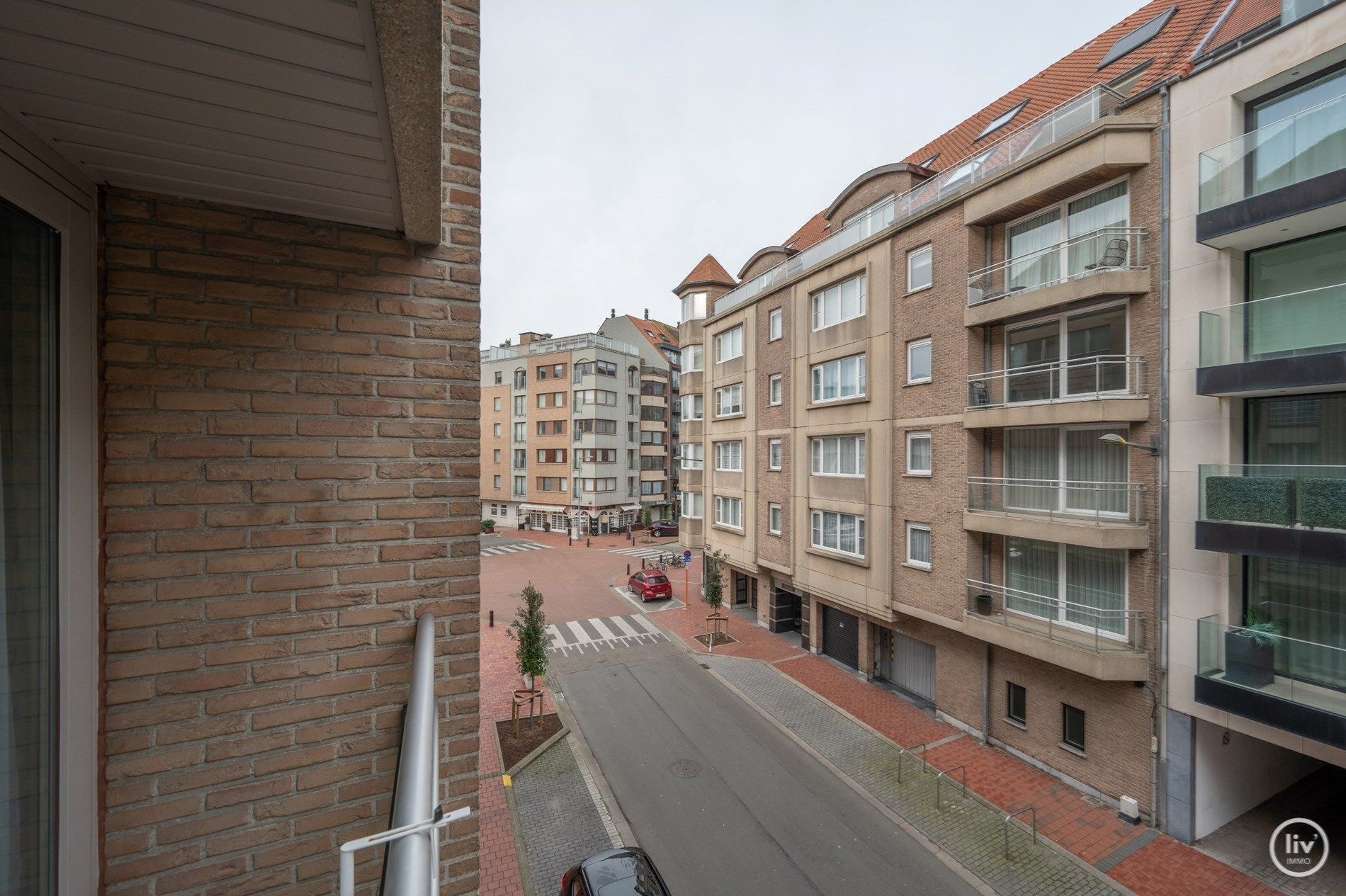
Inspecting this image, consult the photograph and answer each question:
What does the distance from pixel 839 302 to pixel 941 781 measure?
11.8 metres

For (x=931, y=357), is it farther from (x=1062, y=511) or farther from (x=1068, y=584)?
(x=1068, y=584)

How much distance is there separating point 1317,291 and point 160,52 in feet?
39.1

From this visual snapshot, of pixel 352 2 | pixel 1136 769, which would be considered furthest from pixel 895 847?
pixel 352 2

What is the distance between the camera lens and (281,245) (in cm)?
249

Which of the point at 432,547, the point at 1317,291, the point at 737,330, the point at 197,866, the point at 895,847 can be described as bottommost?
the point at 895,847

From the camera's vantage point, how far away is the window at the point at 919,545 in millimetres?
13234

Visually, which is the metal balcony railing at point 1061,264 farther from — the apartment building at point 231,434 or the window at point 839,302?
the apartment building at point 231,434

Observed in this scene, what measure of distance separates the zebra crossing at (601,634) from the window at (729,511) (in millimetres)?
4767

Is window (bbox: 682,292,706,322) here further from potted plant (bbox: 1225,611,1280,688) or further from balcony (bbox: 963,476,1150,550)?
potted plant (bbox: 1225,611,1280,688)

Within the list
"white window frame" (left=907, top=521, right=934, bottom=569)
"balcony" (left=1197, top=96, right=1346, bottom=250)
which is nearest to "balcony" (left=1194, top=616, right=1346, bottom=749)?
"white window frame" (left=907, top=521, right=934, bottom=569)

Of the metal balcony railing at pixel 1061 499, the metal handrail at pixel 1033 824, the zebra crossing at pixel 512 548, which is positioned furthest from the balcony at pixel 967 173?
the zebra crossing at pixel 512 548

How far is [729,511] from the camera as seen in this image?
871 inches

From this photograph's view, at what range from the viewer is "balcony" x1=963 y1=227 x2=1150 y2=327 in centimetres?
966

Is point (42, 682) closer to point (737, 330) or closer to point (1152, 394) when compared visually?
point (1152, 394)
